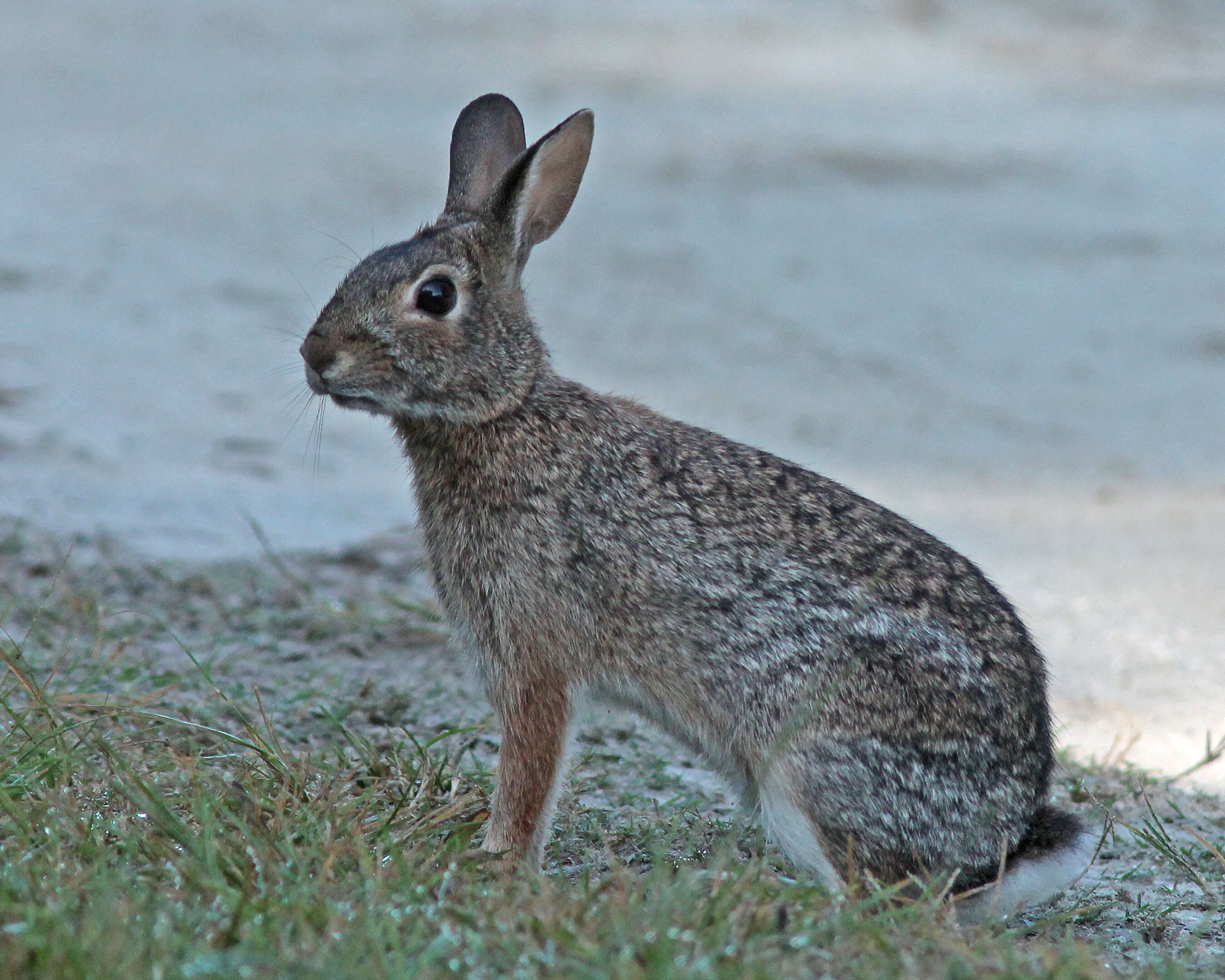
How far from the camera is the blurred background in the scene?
25.2ft

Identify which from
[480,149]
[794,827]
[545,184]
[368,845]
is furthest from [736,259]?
[368,845]

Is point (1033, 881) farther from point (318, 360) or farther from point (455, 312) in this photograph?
point (318, 360)

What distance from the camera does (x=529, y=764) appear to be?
12.8 ft

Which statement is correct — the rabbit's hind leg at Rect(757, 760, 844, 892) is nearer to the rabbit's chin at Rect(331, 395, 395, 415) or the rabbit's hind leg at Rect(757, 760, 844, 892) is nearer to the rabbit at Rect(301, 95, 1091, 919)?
the rabbit at Rect(301, 95, 1091, 919)

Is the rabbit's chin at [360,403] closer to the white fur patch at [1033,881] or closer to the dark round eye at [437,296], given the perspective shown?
the dark round eye at [437,296]

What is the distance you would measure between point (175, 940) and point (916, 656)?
194 cm

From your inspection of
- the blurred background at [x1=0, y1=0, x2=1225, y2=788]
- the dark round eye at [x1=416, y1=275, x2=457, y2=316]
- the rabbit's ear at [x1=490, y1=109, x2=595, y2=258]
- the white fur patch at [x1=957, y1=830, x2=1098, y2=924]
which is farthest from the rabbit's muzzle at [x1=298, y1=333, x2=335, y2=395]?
the blurred background at [x1=0, y1=0, x2=1225, y2=788]

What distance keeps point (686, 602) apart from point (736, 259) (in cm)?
826

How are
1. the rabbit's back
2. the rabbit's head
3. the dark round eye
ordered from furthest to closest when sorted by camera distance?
the dark round eye → the rabbit's head → the rabbit's back

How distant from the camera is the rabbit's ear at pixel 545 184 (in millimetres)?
4098

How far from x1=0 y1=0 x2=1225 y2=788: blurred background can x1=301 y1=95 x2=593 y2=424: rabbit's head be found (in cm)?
225

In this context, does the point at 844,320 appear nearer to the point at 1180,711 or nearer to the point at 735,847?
the point at 1180,711

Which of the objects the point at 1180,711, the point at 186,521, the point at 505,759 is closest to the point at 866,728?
the point at 505,759

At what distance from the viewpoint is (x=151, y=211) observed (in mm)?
11586
